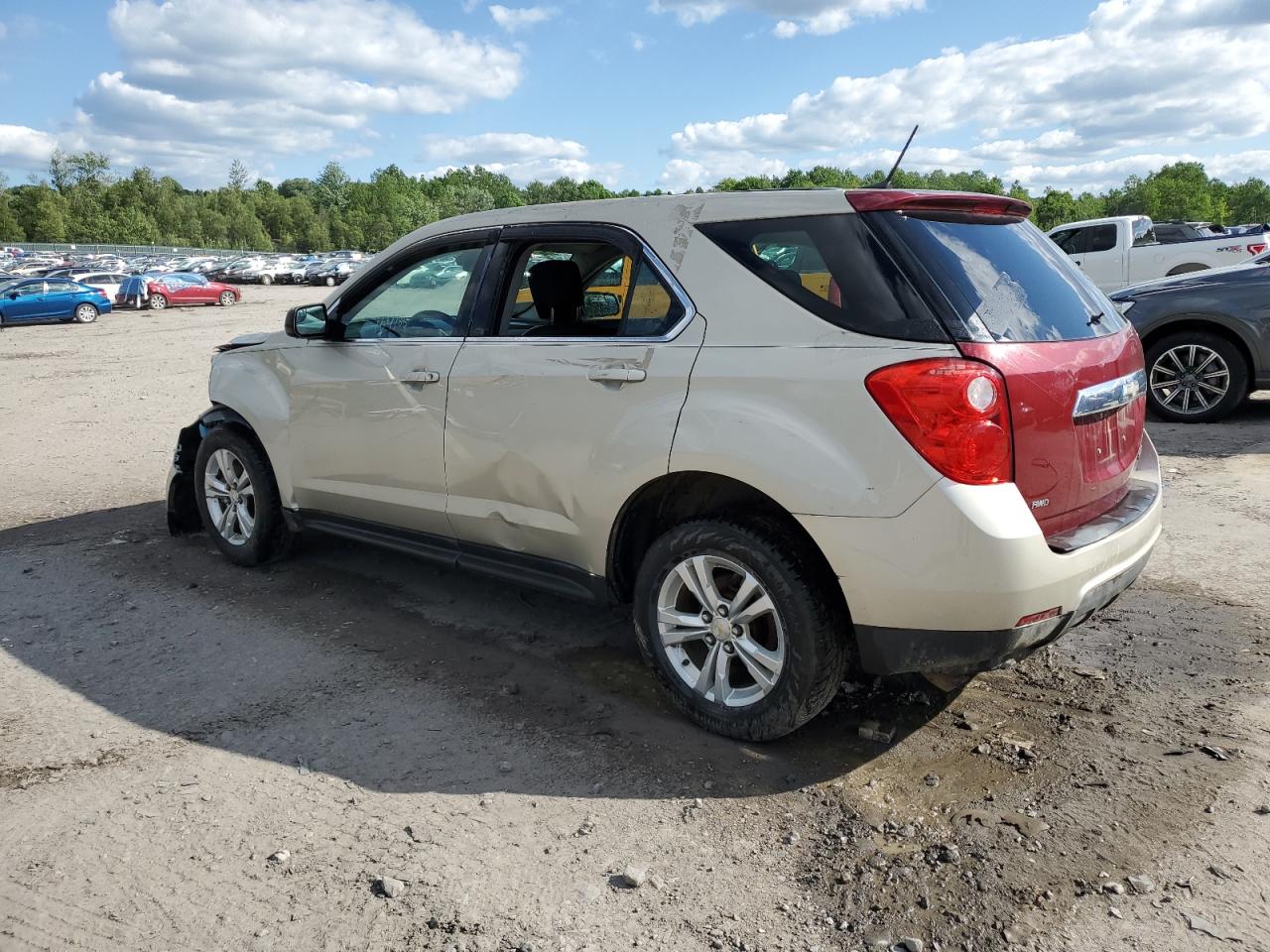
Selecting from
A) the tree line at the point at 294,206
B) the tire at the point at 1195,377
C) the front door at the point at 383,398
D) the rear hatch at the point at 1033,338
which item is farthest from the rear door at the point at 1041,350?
the tree line at the point at 294,206

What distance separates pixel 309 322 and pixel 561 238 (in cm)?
160

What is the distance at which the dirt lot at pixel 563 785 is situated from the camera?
8.63 feet

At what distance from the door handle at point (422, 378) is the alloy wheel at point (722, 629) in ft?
4.78

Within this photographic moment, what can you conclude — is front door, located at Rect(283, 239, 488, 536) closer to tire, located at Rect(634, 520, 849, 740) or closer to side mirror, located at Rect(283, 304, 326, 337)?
side mirror, located at Rect(283, 304, 326, 337)

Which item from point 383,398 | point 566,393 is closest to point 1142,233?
point 383,398

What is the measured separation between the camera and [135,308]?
37.6 m

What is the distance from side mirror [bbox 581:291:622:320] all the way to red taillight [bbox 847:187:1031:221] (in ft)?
3.31

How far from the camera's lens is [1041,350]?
3.15 m

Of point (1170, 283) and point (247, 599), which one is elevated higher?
point (1170, 283)

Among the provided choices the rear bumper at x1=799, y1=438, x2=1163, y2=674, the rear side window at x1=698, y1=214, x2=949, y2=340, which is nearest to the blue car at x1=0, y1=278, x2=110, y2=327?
the rear side window at x1=698, y1=214, x2=949, y2=340

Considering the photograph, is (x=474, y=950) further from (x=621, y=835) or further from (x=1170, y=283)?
(x=1170, y=283)

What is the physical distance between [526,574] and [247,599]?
1.89 m

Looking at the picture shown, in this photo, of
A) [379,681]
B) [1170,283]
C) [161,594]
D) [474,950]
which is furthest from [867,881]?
[1170,283]

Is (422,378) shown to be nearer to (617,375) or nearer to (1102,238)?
(617,375)
